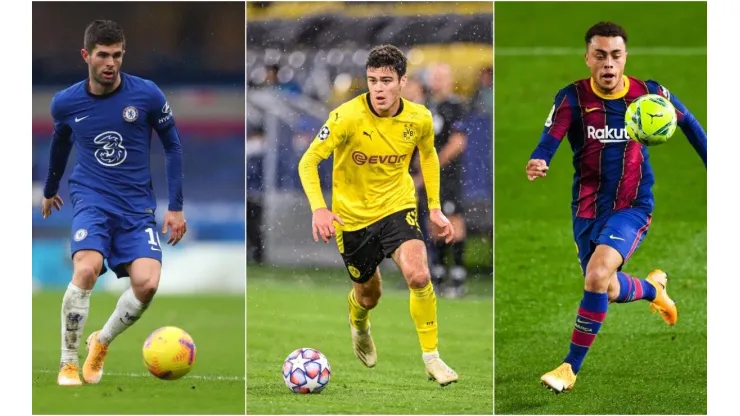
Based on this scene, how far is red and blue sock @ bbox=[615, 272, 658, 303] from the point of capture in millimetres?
7094

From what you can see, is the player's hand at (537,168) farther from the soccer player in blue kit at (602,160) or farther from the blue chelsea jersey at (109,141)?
the blue chelsea jersey at (109,141)

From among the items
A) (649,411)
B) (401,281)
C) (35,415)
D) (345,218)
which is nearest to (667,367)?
(649,411)

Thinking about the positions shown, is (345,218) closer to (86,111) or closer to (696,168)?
(86,111)

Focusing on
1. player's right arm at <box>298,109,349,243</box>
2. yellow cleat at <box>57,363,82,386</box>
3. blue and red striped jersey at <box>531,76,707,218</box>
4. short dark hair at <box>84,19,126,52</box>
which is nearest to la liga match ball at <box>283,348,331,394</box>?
player's right arm at <box>298,109,349,243</box>

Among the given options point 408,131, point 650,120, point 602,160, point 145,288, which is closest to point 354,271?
point 408,131

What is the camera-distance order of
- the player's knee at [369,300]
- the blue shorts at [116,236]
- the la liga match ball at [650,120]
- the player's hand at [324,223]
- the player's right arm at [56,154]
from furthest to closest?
the player's knee at [369,300] < the player's right arm at [56,154] < the blue shorts at [116,236] < the player's hand at [324,223] < the la liga match ball at [650,120]

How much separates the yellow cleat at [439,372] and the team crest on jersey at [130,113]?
7.31 feet

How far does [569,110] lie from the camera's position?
22.2 ft

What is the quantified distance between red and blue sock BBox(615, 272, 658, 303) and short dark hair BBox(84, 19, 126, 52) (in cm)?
327

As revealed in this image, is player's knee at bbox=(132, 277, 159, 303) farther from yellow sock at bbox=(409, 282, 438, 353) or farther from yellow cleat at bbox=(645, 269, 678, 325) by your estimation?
yellow cleat at bbox=(645, 269, 678, 325)

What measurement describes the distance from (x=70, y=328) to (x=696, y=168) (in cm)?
610

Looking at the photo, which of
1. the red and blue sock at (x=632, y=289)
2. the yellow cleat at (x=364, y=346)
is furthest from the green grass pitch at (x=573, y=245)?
the yellow cleat at (x=364, y=346)

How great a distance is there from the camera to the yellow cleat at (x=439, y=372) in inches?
271

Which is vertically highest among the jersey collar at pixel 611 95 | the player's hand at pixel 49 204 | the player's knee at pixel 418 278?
the jersey collar at pixel 611 95
